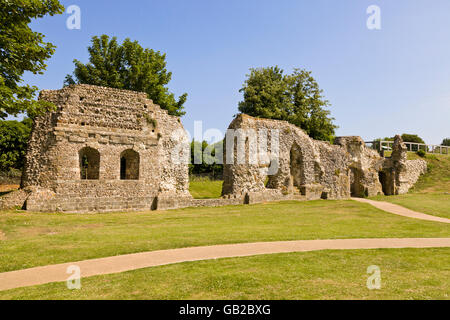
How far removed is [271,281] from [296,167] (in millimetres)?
21672

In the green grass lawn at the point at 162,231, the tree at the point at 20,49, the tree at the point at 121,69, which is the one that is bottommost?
the green grass lawn at the point at 162,231

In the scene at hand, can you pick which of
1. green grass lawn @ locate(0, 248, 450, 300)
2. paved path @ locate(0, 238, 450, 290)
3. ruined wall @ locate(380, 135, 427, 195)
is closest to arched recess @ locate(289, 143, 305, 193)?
ruined wall @ locate(380, 135, 427, 195)

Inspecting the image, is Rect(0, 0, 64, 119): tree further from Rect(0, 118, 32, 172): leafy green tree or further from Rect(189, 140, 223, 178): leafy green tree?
Rect(189, 140, 223, 178): leafy green tree

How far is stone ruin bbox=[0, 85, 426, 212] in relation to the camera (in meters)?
16.5

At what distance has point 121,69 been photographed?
3378cm

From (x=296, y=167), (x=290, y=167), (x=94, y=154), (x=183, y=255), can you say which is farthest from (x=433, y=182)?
(x=183, y=255)

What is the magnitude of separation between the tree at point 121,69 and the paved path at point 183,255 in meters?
27.7

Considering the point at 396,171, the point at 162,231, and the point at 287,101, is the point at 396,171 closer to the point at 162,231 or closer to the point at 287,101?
Answer: the point at 287,101

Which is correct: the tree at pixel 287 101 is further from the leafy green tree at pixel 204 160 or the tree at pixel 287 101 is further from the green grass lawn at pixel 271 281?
the green grass lawn at pixel 271 281

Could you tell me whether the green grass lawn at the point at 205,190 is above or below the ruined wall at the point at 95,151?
below

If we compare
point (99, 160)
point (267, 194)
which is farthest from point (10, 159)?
point (267, 194)

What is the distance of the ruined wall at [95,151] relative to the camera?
648 inches

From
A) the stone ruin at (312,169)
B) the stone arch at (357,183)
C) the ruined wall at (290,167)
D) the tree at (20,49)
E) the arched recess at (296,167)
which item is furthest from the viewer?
the stone arch at (357,183)

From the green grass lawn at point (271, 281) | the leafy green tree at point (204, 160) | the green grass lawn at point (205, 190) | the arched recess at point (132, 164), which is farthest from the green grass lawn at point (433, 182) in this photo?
the leafy green tree at point (204, 160)
